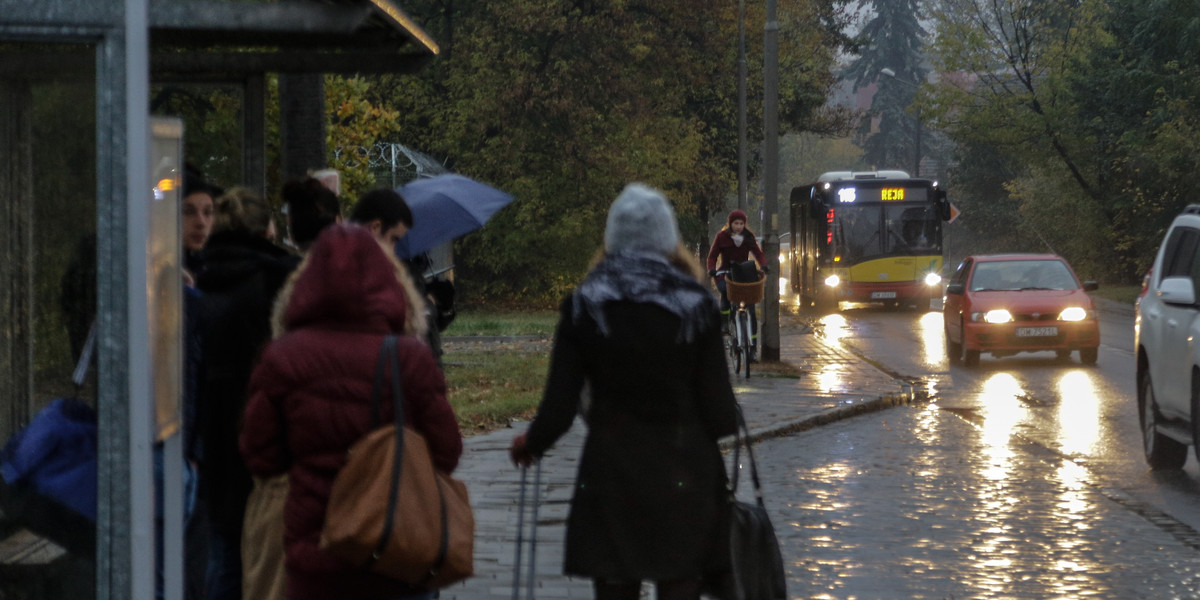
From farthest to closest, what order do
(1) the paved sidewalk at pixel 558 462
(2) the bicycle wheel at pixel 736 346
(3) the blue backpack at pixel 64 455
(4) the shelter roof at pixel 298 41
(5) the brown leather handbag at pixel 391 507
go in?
(2) the bicycle wheel at pixel 736 346 → (1) the paved sidewalk at pixel 558 462 → (4) the shelter roof at pixel 298 41 → (3) the blue backpack at pixel 64 455 → (5) the brown leather handbag at pixel 391 507

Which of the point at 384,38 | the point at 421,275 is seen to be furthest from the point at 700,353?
the point at 384,38

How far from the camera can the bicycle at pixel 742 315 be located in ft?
55.2

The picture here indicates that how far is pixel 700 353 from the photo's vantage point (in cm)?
454

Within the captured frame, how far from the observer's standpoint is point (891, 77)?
388ft

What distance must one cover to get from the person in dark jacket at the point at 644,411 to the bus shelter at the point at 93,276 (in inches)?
44.5

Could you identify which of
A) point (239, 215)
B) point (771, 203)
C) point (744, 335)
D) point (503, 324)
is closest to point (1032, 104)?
point (503, 324)

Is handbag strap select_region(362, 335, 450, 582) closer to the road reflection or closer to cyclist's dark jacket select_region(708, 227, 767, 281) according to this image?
the road reflection

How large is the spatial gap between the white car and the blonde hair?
654 centimetres

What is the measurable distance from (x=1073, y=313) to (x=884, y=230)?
1565 centimetres

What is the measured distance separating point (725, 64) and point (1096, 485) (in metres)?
35.7

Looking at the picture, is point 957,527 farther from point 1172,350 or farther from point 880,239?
point 880,239

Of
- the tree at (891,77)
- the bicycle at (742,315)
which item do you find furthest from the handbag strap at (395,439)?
the tree at (891,77)

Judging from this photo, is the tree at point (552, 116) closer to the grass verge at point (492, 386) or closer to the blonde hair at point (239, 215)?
the grass verge at point (492, 386)

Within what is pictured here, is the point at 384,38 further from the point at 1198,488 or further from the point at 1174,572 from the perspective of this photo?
the point at 1198,488
